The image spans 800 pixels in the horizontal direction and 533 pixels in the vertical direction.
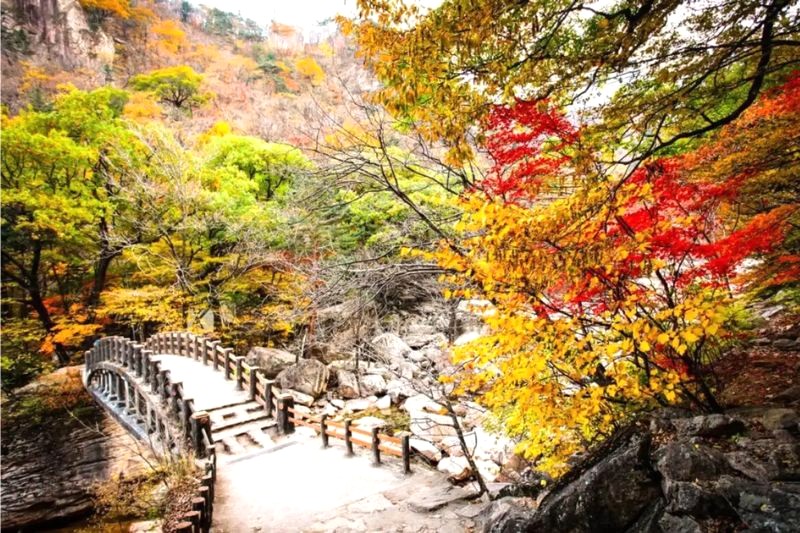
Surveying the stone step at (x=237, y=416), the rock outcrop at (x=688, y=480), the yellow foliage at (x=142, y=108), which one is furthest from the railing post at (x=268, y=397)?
the yellow foliage at (x=142, y=108)

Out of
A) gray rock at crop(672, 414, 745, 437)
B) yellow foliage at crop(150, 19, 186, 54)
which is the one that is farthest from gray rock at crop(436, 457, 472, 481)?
yellow foliage at crop(150, 19, 186, 54)

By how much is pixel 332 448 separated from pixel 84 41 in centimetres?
4943

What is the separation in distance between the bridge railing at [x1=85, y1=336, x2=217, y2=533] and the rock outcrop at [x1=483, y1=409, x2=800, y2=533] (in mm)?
5251

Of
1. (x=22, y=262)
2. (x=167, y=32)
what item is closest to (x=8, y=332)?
(x=22, y=262)

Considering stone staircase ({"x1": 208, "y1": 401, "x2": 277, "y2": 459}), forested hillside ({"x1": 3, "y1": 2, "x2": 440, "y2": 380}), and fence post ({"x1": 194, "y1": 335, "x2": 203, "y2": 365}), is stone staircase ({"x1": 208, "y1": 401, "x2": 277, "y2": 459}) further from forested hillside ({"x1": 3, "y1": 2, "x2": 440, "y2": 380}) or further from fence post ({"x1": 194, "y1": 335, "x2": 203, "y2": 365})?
fence post ({"x1": 194, "y1": 335, "x2": 203, "y2": 365})

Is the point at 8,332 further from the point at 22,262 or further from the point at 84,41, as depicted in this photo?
the point at 84,41

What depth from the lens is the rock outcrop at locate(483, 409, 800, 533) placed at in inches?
111

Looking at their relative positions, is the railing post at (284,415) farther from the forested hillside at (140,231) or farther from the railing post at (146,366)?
the railing post at (146,366)

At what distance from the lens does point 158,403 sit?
12805 mm

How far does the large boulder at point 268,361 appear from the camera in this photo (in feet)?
58.5

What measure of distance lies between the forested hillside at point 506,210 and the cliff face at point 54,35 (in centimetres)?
2289

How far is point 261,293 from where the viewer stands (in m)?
20.8

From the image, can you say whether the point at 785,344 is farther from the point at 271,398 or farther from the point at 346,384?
the point at 346,384

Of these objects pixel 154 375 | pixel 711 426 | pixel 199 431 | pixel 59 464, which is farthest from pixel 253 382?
pixel 711 426
